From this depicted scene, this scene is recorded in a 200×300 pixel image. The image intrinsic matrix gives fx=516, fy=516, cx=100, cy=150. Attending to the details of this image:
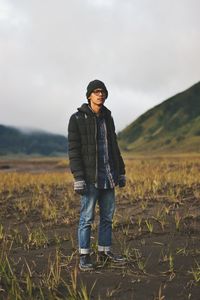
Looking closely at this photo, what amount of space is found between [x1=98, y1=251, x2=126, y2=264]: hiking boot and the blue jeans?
0.20 ft

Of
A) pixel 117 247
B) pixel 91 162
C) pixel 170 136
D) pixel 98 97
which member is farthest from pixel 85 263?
pixel 170 136

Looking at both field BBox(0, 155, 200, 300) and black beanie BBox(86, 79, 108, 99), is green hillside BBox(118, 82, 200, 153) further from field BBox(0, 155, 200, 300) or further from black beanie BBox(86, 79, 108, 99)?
black beanie BBox(86, 79, 108, 99)

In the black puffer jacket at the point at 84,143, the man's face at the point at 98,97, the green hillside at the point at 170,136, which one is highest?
the green hillside at the point at 170,136

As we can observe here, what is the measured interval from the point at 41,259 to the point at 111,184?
1.46 m

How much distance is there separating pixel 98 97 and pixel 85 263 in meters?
2.04

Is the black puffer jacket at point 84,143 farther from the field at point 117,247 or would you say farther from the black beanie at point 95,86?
the field at point 117,247

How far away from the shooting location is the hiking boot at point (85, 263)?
242 inches

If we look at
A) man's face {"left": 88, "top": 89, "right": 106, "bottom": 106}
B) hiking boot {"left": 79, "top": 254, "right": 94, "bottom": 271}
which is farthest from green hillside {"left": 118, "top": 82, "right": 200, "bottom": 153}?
hiking boot {"left": 79, "top": 254, "right": 94, "bottom": 271}

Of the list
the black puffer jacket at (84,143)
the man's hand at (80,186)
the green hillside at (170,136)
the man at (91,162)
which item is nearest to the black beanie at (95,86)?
the man at (91,162)

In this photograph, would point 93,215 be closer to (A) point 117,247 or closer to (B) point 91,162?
(B) point 91,162

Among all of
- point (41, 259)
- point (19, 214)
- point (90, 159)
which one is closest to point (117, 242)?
point (41, 259)

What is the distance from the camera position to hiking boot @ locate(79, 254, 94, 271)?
6.16 m

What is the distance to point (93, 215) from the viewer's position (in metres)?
6.45

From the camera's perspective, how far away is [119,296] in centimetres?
516
